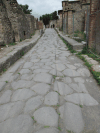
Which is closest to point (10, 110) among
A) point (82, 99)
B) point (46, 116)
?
point (46, 116)

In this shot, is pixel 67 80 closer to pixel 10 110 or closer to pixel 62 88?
pixel 62 88

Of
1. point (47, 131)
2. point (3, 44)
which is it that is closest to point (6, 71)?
point (47, 131)

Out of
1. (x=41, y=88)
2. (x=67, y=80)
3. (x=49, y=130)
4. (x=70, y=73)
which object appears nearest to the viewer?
(x=49, y=130)

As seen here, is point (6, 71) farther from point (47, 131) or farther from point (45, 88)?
point (47, 131)

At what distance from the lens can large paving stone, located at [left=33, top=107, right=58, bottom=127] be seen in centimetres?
140

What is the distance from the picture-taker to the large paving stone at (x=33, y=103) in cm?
164

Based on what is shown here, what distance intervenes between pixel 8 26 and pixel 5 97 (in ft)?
19.2

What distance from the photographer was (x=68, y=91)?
2.09m

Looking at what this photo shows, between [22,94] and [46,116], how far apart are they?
27.9 inches

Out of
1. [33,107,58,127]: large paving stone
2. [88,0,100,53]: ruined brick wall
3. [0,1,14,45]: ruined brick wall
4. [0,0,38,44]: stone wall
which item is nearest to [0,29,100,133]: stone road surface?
[33,107,58,127]: large paving stone

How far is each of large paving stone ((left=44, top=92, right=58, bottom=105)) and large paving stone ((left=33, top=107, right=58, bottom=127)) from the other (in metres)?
0.14

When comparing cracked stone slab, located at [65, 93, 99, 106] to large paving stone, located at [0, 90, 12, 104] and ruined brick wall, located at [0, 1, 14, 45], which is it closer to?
large paving stone, located at [0, 90, 12, 104]

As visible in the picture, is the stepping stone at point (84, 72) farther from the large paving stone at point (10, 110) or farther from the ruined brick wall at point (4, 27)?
the ruined brick wall at point (4, 27)

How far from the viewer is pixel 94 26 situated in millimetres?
4672
